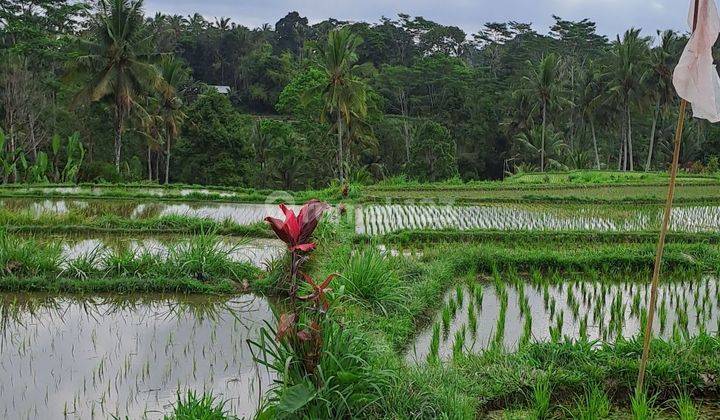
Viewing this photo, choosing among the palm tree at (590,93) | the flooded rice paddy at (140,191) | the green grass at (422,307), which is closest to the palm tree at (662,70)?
the palm tree at (590,93)

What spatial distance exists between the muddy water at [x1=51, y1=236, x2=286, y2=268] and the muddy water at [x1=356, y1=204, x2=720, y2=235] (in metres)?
1.66

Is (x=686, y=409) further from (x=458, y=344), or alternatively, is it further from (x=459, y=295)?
(x=459, y=295)

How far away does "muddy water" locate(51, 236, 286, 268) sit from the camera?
8.27m

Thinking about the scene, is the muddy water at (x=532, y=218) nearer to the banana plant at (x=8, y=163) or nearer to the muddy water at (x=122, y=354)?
the muddy water at (x=122, y=354)

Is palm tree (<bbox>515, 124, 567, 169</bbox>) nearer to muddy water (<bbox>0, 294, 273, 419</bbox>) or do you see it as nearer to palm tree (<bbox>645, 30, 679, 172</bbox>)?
palm tree (<bbox>645, 30, 679, 172</bbox>)

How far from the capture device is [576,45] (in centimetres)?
4312

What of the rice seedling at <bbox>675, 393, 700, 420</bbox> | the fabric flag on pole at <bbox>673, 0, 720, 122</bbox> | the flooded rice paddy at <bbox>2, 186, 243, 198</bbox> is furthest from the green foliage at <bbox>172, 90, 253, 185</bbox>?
the fabric flag on pole at <bbox>673, 0, 720, 122</bbox>

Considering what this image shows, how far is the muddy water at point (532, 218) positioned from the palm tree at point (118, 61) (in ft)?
34.8

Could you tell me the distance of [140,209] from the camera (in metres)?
12.4

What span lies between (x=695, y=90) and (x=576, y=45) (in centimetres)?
4331

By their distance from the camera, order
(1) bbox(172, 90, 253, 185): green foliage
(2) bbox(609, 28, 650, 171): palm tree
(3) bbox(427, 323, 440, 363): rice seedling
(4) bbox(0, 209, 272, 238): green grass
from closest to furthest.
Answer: (3) bbox(427, 323, 440, 363): rice seedling
(4) bbox(0, 209, 272, 238): green grass
(1) bbox(172, 90, 253, 185): green foliage
(2) bbox(609, 28, 650, 171): palm tree

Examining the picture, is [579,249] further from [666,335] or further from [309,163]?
[309,163]

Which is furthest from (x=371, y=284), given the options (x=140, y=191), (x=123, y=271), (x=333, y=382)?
(x=140, y=191)

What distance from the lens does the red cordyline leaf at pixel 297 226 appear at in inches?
227
